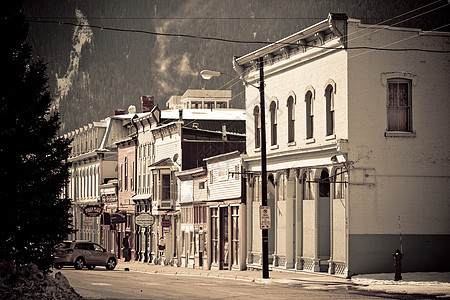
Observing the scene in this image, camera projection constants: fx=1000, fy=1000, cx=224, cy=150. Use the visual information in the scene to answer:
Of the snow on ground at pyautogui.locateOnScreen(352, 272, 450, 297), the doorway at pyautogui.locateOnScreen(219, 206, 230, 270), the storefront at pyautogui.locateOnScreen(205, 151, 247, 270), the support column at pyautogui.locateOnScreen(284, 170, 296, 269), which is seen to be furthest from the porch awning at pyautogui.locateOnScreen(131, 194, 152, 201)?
the snow on ground at pyautogui.locateOnScreen(352, 272, 450, 297)

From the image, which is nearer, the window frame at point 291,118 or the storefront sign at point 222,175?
the window frame at point 291,118

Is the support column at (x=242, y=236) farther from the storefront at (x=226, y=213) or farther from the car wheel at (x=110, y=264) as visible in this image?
the car wheel at (x=110, y=264)

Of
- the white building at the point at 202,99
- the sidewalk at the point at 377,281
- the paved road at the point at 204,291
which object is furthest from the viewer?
the white building at the point at 202,99

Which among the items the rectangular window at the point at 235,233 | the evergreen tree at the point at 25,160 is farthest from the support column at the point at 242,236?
the evergreen tree at the point at 25,160

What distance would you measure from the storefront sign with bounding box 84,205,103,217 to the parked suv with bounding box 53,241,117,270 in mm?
20902

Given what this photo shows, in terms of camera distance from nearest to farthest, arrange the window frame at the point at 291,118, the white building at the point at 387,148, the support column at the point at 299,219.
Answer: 1. the white building at the point at 387,148
2. the support column at the point at 299,219
3. the window frame at the point at 291,118

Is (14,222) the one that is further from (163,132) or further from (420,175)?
(163,132)

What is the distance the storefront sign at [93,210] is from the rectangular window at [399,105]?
38926 mm

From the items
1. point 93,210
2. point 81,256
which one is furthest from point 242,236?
point 93,210

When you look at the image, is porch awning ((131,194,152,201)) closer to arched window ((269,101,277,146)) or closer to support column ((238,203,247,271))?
support column ((238,203,247,271))

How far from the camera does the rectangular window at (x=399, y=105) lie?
41.2 metres

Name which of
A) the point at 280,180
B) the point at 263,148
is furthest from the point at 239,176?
the point at 263,148

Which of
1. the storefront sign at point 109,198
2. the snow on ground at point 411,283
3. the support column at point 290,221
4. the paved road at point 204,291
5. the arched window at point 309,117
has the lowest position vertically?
the paved road at point 204,291

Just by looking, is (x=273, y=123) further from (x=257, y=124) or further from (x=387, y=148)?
(x=387, y=148)
